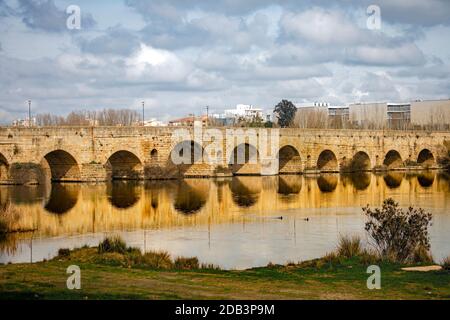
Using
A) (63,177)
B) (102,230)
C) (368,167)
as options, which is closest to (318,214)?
(102,230)

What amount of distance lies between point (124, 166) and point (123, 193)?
10.8 m

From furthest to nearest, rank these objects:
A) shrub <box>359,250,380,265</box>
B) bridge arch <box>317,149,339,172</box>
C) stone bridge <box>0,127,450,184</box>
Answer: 1. bridge arch <box>317,149,339,172</box>
2. stone bridge <box>0,127,450,184</box>
3. shrub <box>359,250,380,265</box>

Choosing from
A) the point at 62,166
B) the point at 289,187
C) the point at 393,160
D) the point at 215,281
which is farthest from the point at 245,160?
the point at 215,281

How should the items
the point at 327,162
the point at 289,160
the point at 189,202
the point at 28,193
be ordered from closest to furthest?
the point at 189,202 → the point at 28,193 → the point at 289,160 → the point at 327,162

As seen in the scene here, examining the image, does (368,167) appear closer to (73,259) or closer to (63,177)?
(63,177)

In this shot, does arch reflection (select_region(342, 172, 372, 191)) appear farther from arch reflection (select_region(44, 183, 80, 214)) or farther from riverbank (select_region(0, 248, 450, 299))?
riverbank (select_region(0, 248, 450, 299))

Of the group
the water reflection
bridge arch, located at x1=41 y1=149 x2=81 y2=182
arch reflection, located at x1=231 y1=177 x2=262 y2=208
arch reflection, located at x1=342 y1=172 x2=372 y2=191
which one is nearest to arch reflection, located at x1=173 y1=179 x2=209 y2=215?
arch reflection, located at x1=231 y1=177 x2=262 y2=208

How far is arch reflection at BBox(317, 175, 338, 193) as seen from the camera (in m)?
43.0

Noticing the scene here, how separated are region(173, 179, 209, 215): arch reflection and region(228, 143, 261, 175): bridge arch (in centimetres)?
676

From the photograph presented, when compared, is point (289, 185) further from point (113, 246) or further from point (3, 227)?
point (113, 246)

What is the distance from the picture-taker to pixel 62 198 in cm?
3600

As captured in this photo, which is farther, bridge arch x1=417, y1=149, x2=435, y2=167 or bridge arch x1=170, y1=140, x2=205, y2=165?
bridge arch x1=417, y1=149, x2=435, y2=167
